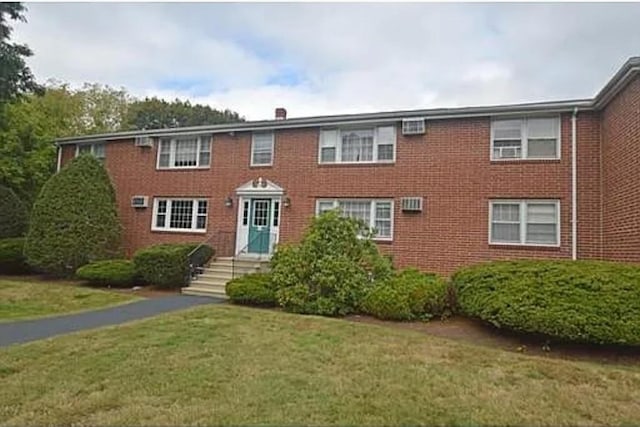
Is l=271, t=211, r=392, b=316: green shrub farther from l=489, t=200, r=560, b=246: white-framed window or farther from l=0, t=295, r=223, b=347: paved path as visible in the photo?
l=489, t=200, r=560, b=246: white-framed window

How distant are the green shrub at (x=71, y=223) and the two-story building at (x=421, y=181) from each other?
179 cm

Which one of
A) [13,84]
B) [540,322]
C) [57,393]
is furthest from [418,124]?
[13,84]

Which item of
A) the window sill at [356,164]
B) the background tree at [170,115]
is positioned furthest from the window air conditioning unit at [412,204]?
the background tree at [170,115]

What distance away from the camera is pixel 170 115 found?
37.5 metres

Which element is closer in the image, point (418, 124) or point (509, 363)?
point (509, 363)

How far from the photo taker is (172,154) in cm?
1859

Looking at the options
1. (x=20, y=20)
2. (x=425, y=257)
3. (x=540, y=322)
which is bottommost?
(x=540, y=322)

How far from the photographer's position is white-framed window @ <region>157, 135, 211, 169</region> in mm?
18016

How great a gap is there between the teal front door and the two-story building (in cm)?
4

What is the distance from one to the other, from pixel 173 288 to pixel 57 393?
31.8 ft

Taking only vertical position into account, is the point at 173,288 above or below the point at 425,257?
below

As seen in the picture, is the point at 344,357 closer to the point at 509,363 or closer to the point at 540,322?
the point at 509,363

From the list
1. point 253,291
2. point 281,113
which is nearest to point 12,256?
point 253,291

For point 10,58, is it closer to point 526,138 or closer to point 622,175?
point 526,138
